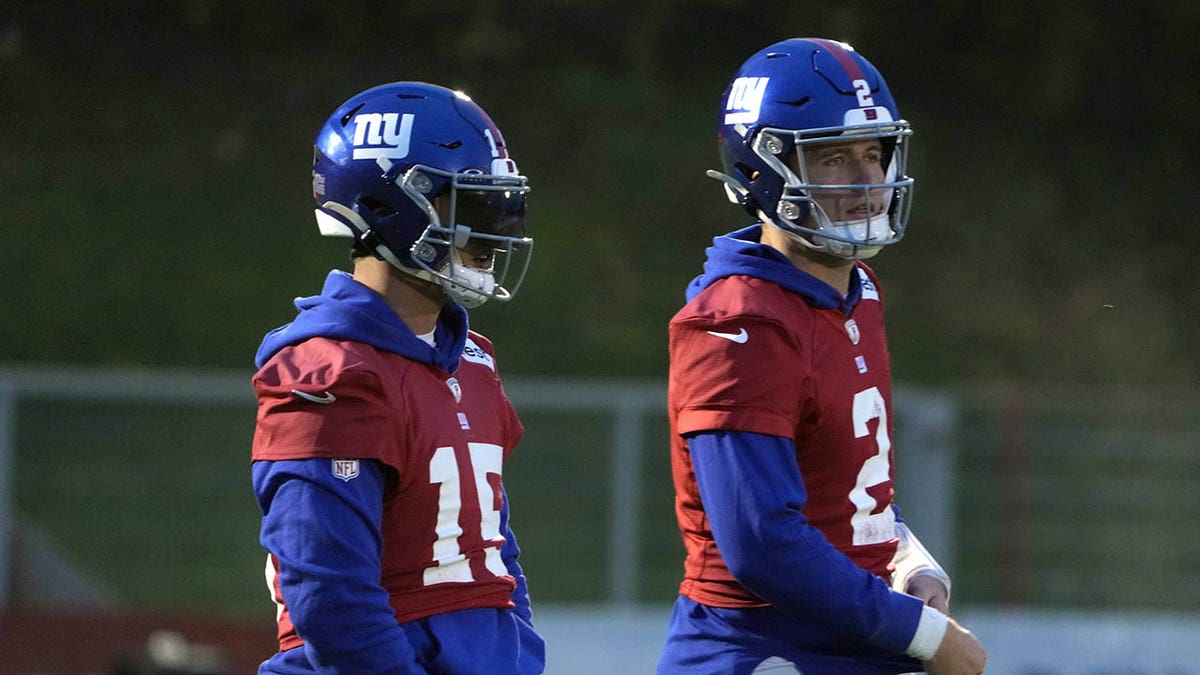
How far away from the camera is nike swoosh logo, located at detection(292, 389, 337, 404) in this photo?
8.61 ft

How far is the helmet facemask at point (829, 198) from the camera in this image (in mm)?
3078

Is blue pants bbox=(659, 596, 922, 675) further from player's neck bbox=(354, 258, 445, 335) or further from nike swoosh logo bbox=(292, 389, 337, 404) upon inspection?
nike swoosh logo bbox=(292, 389, 337, 404)

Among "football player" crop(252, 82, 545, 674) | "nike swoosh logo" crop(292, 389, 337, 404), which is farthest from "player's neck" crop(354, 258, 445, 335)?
"nike swoosh logo" crop(292, 389, 337, 404)

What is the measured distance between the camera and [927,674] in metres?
2.99

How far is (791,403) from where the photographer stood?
9.62 feet

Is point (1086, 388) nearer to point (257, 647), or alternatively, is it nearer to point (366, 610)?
point (257, 647)

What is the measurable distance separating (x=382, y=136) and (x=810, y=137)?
0.77 metres

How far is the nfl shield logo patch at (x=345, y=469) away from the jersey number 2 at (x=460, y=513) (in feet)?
0.60

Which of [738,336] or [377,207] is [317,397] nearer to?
[377,207]

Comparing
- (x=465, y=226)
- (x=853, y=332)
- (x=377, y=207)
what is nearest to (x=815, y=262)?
(x=853, y=332)

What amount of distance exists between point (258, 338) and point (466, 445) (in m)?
7.28

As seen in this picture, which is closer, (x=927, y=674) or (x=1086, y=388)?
(x=927, y=674)

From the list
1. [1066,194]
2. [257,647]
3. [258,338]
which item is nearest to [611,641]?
[257,647]

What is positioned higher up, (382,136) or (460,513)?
(382,136)
